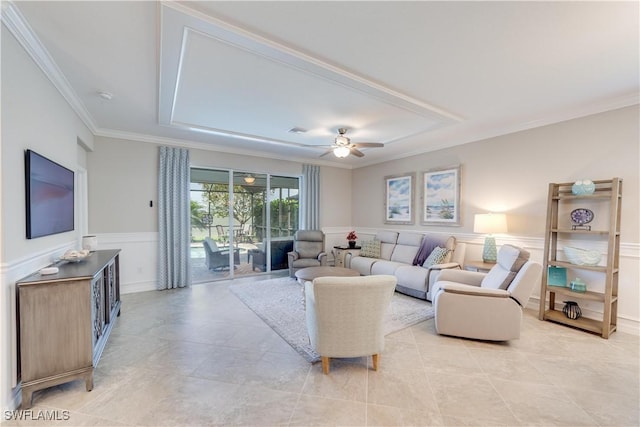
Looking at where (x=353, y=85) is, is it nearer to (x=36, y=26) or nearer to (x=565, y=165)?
(x=36, y=26)

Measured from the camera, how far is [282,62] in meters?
2.40

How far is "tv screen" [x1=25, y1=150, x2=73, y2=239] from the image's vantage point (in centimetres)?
211

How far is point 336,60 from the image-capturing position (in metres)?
2.40

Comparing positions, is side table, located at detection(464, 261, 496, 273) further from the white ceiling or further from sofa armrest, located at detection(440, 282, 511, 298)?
the white ceiling

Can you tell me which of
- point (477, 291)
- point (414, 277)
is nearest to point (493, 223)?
point (414, 277)

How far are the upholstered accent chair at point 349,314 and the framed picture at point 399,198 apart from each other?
12.3ft

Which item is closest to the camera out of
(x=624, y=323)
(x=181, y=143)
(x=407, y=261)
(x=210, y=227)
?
(x=624, y=323)

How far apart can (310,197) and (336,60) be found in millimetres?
4236

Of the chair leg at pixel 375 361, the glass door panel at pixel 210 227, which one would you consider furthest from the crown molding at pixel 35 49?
the chair leg at pixel 375 361

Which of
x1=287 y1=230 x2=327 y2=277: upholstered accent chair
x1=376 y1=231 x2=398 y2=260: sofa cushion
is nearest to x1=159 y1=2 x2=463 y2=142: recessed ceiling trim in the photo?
x1=376 y1=231 x2=398 y2=260: sofa cushion

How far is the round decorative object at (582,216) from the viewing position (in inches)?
132

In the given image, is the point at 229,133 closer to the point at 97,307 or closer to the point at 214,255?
the point at 214,255

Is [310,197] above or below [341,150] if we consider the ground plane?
below

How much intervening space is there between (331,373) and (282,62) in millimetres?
2718
